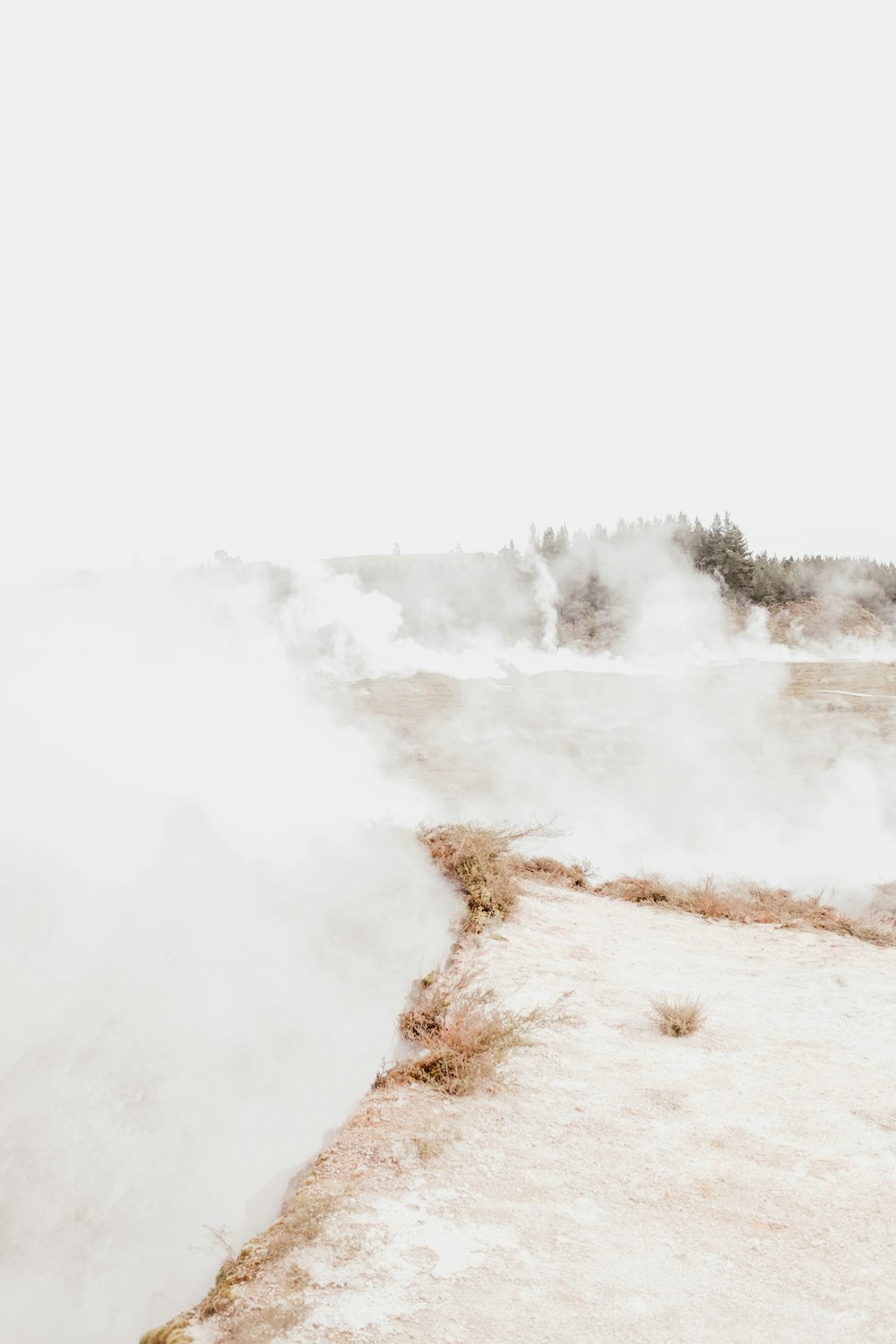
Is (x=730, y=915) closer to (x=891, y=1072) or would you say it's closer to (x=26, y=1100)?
(x=891, y=1072)

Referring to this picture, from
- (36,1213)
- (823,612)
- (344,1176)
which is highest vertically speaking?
(823,612)

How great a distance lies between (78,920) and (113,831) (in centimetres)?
152

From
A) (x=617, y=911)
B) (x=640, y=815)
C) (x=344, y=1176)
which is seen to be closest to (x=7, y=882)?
(x=344, y=1176)

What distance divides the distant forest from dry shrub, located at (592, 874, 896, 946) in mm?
20826

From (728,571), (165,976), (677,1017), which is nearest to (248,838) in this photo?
(165,976)

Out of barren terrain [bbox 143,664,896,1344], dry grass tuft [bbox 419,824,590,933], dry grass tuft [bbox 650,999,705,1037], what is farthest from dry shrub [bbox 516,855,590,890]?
dry grass tuft [bbox 650,999,705,1037]

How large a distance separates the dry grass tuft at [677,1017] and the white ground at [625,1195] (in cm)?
12

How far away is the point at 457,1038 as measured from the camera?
188 inches

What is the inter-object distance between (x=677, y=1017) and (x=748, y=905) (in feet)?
14.0

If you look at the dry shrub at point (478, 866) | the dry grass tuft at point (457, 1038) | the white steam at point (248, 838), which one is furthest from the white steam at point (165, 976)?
the dry grass tuft at point (457, 1038)

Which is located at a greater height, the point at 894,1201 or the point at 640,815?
the point at 894,1201

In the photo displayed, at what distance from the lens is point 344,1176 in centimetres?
365

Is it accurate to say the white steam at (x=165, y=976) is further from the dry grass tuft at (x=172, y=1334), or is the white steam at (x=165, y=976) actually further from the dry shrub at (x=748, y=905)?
the dry shrub at (x=748, y=905)

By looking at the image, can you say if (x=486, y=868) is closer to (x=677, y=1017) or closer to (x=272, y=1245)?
(x=677, y=1017)
